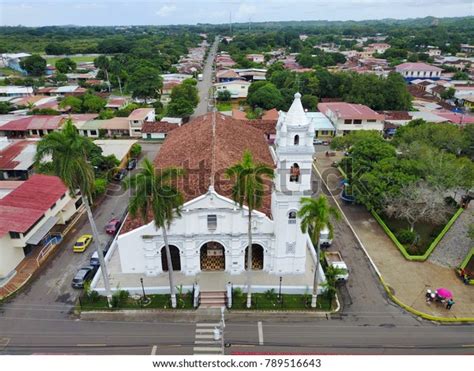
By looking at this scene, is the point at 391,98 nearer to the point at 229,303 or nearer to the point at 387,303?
the point at 387,303

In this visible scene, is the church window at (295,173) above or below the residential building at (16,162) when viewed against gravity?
above

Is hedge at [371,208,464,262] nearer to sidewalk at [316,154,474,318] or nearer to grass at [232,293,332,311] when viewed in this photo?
sidewalk at [316,154,474,318]

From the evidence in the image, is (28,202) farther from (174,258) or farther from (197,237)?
(197,237)

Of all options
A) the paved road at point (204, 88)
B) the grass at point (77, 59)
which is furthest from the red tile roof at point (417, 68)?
the grass at point (77, 59)

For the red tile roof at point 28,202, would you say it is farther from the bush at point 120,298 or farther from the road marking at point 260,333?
the road marking at point 260,333

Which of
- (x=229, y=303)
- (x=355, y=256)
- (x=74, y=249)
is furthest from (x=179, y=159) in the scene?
(x=355, y=256)

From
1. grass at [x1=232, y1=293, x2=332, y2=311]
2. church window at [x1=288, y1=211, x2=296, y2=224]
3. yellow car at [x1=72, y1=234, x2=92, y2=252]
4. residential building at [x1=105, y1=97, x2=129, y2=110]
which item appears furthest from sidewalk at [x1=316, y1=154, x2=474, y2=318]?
residential building at [x1=105, y1=97, x2=129, y2=110]

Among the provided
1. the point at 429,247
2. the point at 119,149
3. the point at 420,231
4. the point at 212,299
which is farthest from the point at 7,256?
the point at 420,231
